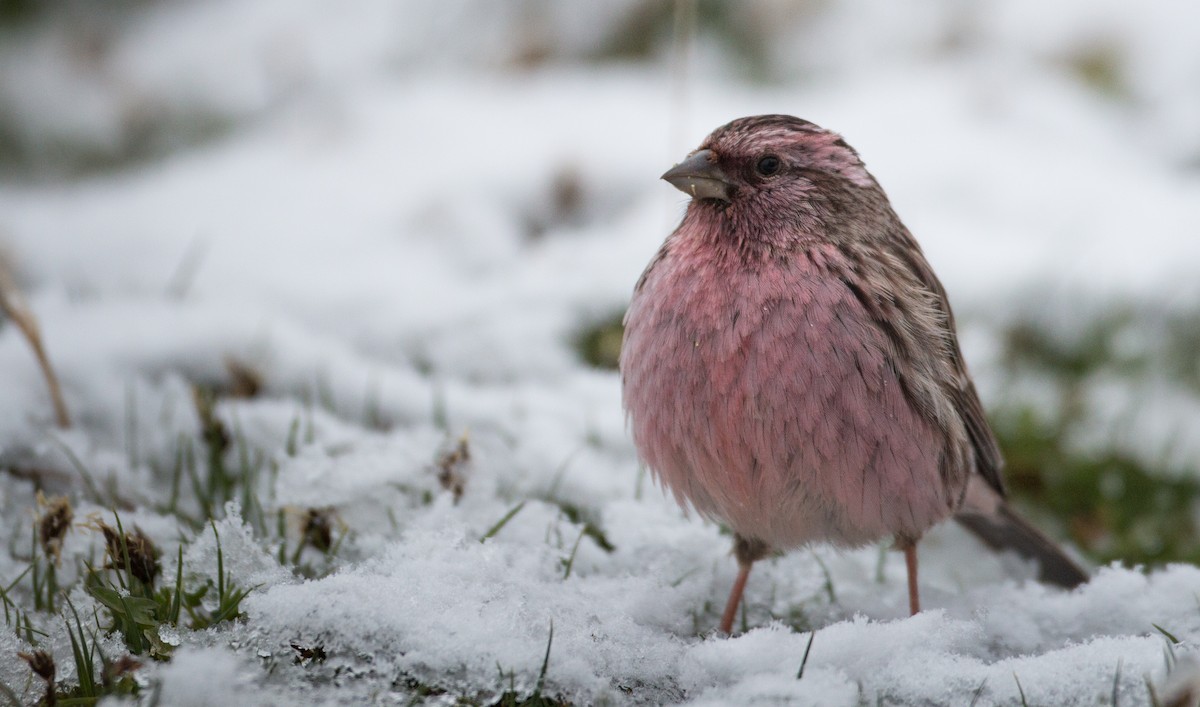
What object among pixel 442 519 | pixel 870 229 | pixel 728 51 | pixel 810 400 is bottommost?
pixel 442 519

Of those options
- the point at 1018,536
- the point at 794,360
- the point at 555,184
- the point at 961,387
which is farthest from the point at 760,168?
the point at 555,184

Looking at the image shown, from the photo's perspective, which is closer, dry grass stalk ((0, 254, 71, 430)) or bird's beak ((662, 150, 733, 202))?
bird's beak ((662, 150, 733, 202))

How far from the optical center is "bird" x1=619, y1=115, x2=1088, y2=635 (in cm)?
281

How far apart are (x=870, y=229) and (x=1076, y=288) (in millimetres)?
3006

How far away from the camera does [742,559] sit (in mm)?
3225

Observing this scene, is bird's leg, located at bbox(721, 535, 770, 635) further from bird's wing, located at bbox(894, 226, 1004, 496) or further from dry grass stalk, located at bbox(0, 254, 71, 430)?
dry grass stalk, located at bbox(0, 254, 71, 430)

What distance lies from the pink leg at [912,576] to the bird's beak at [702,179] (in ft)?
3.96

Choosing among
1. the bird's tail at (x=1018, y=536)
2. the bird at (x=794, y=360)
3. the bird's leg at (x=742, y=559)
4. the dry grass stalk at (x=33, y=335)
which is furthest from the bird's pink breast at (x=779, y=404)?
the dry grass stalk at (x=33, y=335)

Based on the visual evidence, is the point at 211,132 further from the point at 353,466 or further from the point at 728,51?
the point at 353,466

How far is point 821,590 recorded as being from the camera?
334cm

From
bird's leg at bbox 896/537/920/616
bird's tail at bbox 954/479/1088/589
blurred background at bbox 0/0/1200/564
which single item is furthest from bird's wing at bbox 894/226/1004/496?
blurred background at bbox 0/0/1200/564

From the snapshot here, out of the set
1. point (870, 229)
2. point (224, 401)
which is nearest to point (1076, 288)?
point (870, 229)

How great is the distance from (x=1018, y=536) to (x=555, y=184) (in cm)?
366

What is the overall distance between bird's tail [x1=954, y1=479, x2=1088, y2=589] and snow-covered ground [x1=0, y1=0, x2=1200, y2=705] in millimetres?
159
